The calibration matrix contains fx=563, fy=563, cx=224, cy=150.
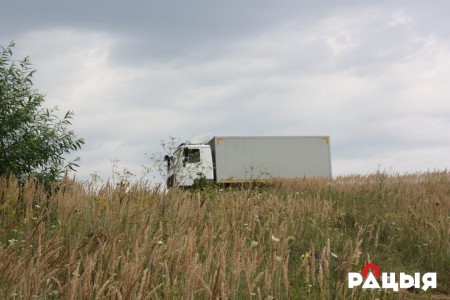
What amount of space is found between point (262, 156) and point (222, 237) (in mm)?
26224

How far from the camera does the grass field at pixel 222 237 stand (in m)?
5.45

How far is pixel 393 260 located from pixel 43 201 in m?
6.00

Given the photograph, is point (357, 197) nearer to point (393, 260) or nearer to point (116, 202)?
point (393, 260)

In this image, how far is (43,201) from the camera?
30.5 feet

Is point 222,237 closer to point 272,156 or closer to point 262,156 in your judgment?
point 262,156

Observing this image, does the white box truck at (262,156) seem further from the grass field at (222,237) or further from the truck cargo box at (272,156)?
the grass field at (222,237)

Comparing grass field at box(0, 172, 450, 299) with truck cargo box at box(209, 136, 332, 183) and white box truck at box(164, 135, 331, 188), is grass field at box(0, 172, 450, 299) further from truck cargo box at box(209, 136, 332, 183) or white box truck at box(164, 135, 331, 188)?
truck cargo box at box(209, 136, 332, 183)

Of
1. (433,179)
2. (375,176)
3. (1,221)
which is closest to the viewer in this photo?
(1,221)

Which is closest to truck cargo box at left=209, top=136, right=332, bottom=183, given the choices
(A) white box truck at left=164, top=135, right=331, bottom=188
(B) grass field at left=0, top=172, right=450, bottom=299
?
(A) white box truck at left=164, top=135, right=331, bottom=188

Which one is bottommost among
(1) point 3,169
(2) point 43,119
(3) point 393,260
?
(3) point 393,260

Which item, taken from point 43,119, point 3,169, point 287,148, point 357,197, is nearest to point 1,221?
point 3,169

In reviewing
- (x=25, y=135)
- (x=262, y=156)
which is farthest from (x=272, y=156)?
(x=25, y=135)

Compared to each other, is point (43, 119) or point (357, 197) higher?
point (43, 119)

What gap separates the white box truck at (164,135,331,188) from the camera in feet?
99.7
